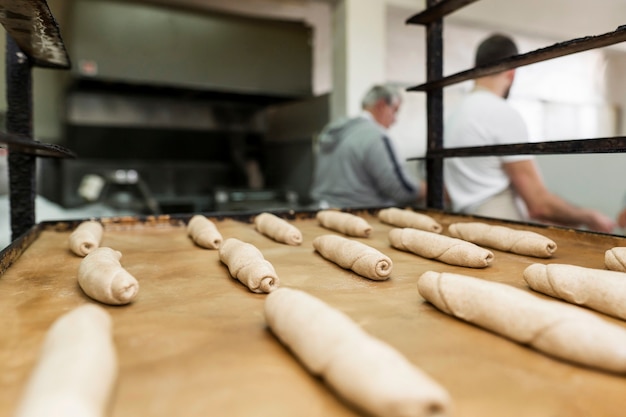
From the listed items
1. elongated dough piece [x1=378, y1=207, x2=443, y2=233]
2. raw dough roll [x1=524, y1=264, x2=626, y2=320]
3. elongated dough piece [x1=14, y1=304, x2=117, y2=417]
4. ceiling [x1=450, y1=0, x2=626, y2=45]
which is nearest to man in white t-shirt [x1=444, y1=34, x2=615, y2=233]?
elongated dough piece [x1=378, y1=207, x2=443, y2=233]

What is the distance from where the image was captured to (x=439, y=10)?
7.54ft


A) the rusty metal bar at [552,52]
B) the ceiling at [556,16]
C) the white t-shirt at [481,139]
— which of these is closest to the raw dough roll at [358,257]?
the rusty metal bar at [552,52]

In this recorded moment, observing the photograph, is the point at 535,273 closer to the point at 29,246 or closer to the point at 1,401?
the point at 1,401

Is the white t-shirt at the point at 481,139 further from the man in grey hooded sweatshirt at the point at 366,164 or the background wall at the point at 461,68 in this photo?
the background wall at the point at 461,68

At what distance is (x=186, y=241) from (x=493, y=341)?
1.33 meters

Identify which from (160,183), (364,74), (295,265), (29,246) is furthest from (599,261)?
(160,183)

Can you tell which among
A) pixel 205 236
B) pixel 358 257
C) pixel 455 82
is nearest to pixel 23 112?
pixel 205 236

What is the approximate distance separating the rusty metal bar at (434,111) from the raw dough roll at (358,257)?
1134mm

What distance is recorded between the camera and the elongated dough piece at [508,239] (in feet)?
5.05

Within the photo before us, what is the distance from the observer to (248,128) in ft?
19.7

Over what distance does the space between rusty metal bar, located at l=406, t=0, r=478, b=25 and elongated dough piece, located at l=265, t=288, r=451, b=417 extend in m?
1.80

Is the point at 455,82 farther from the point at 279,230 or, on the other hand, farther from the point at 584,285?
the point at 584,285

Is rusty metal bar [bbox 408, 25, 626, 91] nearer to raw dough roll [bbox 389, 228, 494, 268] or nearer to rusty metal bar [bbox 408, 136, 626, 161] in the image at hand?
rusty metal bar [bbox 408, 136, 626, 161]

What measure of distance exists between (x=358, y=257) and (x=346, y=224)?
66 cm
